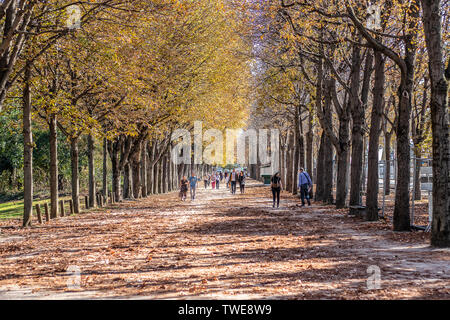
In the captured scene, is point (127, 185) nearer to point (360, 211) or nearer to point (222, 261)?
point (360, 211)

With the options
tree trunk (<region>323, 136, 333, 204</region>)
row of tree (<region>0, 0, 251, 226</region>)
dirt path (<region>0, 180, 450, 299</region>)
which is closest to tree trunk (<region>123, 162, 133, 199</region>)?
row of tree (<region>0, 0, 251, 226</region>)

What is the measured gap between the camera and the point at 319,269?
9.29m

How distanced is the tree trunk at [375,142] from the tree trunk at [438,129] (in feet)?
16.5

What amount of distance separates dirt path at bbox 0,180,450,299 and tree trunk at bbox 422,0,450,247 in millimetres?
617

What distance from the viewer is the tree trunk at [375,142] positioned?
55.6ft

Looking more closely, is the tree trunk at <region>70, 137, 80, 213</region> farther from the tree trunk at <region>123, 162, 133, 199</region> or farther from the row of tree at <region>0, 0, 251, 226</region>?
the tree trunk at <region>123, 162, 133, 199</region>

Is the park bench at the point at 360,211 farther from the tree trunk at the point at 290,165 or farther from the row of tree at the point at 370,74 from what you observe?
the tree trunk at the point at 290,165

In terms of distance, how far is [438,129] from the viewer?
38.0ft

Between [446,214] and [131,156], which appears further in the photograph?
[131,156]

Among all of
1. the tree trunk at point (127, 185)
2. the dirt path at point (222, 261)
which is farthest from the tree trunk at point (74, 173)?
the tree trunk at point (127, 185)

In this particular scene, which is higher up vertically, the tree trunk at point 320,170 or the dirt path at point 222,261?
the tree trunk at point 320,170
